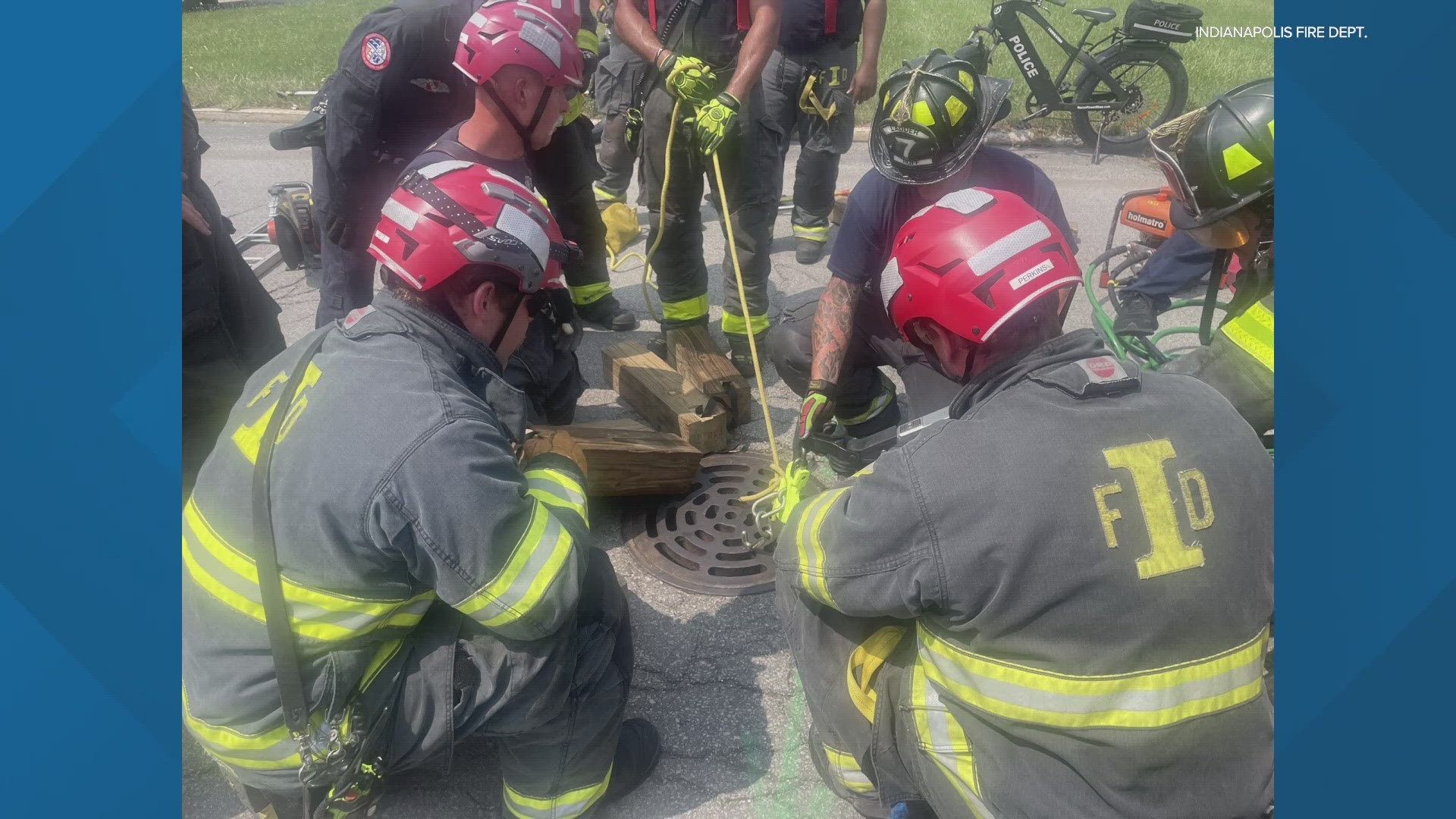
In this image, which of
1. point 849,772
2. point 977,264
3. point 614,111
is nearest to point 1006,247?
point 977,264

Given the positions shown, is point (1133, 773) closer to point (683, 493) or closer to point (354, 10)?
point (683, 493)

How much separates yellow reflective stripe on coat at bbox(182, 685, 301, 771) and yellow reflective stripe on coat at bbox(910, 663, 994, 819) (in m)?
1.42

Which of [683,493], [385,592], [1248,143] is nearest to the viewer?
[385,592]

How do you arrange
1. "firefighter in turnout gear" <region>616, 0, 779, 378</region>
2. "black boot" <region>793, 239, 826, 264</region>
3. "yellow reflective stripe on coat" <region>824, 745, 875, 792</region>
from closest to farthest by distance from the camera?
"yellow reflective stripe on coat" <region>824, 745, 875, 792</region> < "firefighter in turnout gear" <region>616, 0, 779, 378</region> < "black boot" <region>793, 239, 826, 264</region>

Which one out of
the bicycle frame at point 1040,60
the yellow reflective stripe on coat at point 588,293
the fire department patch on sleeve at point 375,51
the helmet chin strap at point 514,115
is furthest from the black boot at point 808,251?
the bicycle frame at point 1040,60

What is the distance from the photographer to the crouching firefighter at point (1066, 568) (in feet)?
5.57

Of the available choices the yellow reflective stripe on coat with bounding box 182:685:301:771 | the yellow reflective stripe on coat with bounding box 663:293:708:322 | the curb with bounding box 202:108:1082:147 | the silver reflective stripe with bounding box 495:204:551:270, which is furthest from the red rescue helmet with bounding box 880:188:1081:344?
the curb with bounding box 202:108:1082:147

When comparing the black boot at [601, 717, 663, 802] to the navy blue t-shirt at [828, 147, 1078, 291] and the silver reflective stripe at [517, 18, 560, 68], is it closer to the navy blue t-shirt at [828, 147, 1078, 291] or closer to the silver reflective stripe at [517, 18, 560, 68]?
the navy blue t-shirt at [828, 147, 1078, 291]

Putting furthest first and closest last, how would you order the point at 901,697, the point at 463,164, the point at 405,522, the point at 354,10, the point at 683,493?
the point at 354,10
the point at 683,493
the point at 463,164
the point at 901,697
the point at 405,522

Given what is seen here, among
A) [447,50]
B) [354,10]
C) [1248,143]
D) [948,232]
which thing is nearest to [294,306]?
[447,50]

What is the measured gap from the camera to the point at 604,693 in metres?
2.47

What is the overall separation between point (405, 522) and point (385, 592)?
0.25m

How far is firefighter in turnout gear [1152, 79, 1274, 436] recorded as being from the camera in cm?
257

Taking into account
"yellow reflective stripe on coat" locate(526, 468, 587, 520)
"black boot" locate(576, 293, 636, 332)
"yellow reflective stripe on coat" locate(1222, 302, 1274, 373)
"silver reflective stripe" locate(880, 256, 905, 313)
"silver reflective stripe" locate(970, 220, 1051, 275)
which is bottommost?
"black boot" locate(576, 293, 636, 332)
